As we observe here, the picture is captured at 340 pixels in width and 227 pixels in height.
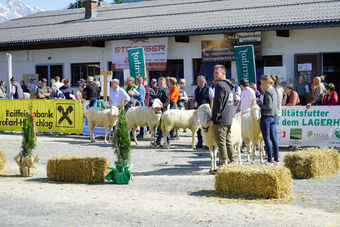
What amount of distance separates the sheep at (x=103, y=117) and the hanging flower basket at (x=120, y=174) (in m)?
7.25

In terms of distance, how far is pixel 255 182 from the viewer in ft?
33.3

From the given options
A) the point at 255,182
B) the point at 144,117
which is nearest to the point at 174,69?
the point at 144,117

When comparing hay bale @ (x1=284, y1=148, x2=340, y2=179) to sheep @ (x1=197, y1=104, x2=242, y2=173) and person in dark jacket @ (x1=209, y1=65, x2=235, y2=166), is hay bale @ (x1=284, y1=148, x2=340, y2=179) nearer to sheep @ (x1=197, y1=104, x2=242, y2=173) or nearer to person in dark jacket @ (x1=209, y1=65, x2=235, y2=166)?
person in dark jacket @ (x1=209, y1=65, x2=235, y2=166)

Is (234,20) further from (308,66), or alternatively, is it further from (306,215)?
(306,215)

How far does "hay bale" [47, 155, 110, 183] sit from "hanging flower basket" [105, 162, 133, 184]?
220 millimetres

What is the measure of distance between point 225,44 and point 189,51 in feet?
7.52

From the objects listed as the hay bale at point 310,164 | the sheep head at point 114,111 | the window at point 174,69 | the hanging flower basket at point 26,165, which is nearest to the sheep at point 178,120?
the sheep head at point 114,111

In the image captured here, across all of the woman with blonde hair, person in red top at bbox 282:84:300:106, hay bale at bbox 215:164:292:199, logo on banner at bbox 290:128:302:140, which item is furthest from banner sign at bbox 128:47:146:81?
hay bale at bbox 215:164:292:199

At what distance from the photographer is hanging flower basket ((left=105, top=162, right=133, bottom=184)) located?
1165cm

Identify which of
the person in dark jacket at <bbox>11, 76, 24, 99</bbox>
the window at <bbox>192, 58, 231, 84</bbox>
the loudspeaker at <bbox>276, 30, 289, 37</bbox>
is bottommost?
the person in dark jacket at <bbox>11, 76, 24, 99</bbox>

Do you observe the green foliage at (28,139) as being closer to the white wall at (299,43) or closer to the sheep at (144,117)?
the sheep at (144,117)

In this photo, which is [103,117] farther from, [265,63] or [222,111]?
[265,63]

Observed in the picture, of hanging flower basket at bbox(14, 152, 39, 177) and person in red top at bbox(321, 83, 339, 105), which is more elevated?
person in red top at bbox(321, 83, 339, 105)

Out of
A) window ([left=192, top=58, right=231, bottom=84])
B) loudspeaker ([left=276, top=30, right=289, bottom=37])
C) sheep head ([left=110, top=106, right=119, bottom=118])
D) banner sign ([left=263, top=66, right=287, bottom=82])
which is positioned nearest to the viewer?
sheep head ([left=110, top=106, right=119, bottom=118])
